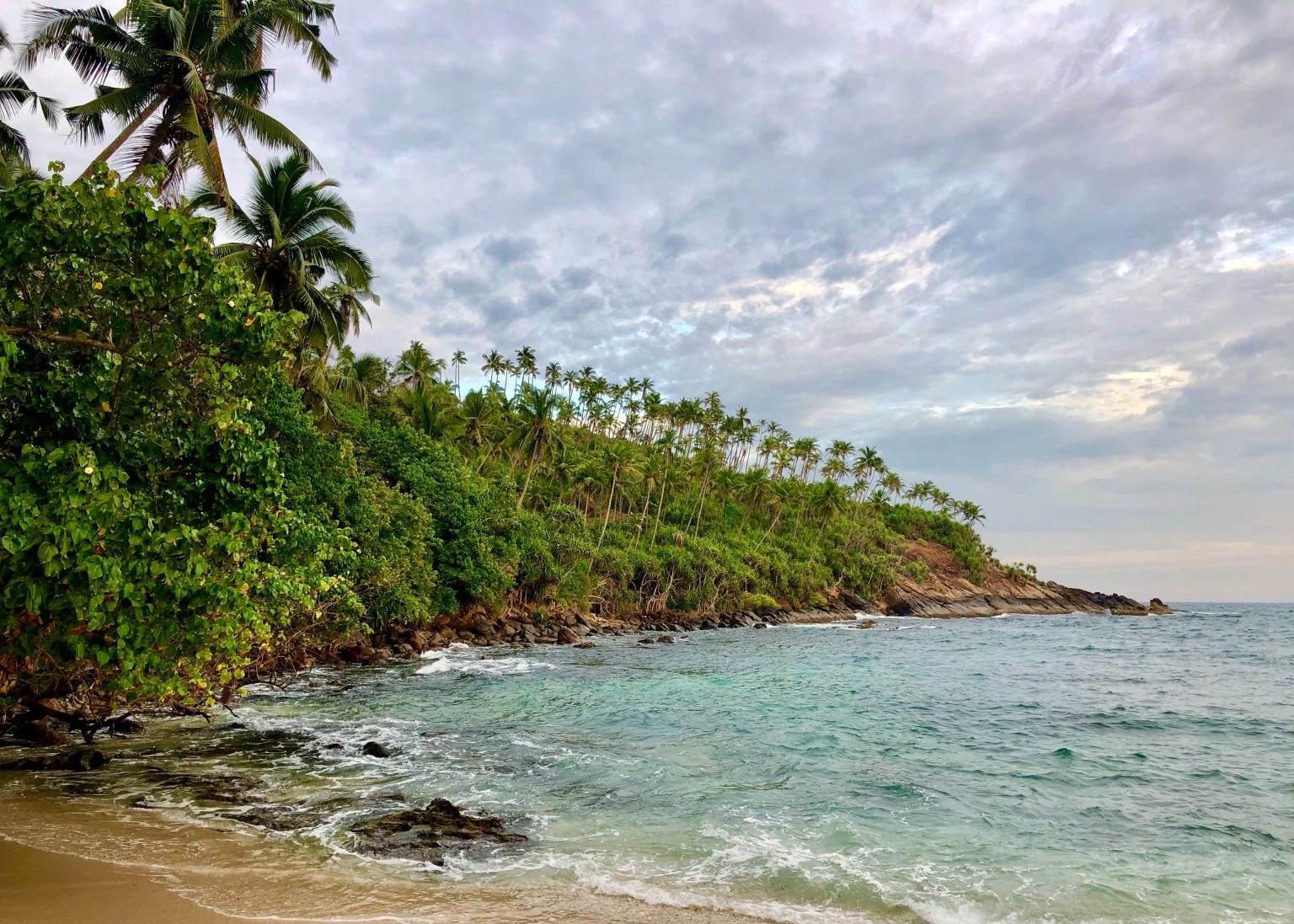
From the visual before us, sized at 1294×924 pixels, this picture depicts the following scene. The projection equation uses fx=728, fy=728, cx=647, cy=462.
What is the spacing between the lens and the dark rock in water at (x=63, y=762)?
10.8 meters

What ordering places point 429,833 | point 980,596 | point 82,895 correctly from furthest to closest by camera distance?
1. point 980,596
2. point 429,833
3. point 82,895

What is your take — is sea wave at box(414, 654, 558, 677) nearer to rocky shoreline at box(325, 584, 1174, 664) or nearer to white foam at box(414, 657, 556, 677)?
white foam at box(414, 657, 556, 677)

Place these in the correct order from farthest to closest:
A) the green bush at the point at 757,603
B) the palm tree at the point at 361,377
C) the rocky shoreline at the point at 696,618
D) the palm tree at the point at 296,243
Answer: the green bush at the point at 757,603, the palm tree at the point at 361,377, the rocky shoreline at the point at 696,618, the palm tree at the point at 296,243

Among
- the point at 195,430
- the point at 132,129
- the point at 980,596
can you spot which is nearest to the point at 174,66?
the point at 132,129

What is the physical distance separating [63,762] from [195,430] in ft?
23.2

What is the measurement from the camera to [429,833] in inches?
347

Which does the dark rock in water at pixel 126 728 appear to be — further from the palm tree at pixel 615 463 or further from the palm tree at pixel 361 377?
the palm tree at pixel 615 463

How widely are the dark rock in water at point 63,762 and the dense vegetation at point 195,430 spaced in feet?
4.70

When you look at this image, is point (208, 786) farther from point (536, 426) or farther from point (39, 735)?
point (536, 426)

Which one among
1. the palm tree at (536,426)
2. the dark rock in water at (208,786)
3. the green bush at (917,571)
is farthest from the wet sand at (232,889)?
the green bush at (917,571)

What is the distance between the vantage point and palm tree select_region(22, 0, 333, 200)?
16641mm

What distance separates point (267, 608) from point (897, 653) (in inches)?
1334

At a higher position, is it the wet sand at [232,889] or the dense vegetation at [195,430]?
the dense vegetation at [195,430]

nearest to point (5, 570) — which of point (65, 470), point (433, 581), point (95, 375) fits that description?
point (65, 470)
